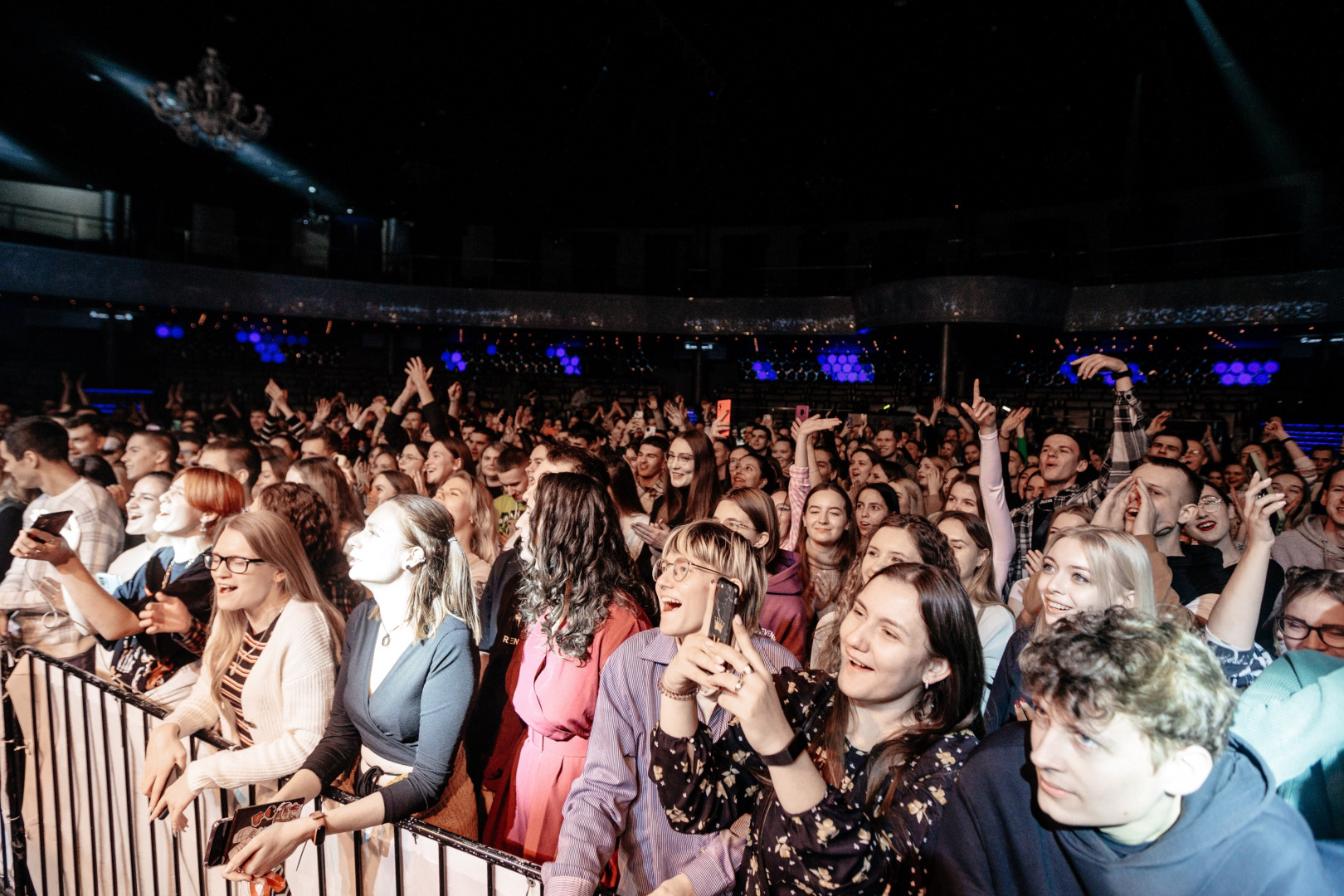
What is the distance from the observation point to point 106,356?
17922 mm

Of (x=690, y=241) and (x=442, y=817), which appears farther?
(x=690, y=241)

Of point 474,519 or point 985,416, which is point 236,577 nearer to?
point 474,519

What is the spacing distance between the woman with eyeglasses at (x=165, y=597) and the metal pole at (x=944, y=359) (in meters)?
14.8

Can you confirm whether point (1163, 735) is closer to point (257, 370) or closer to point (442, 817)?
point (442, 817)

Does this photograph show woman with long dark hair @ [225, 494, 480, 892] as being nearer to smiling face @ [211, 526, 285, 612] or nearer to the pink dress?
the pink dress

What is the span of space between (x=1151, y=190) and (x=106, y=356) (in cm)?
2544

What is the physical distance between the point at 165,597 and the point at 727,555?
83.2 inches

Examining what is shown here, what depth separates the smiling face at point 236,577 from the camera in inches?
88.0

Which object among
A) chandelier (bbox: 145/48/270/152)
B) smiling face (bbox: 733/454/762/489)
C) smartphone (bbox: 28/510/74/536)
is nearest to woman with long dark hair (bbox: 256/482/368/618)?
smartphone (bbox: 28/510/74/536)

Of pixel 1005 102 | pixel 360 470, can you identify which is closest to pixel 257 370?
pixel 360 470

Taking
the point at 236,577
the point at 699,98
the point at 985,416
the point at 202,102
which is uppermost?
the point at 699,98

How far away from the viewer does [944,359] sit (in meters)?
15.7

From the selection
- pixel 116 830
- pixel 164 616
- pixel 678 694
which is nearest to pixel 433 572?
pixel 678 694

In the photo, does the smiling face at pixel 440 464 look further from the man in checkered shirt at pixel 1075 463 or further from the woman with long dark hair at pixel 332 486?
the man in checkered shirt at pixel 1075 463
